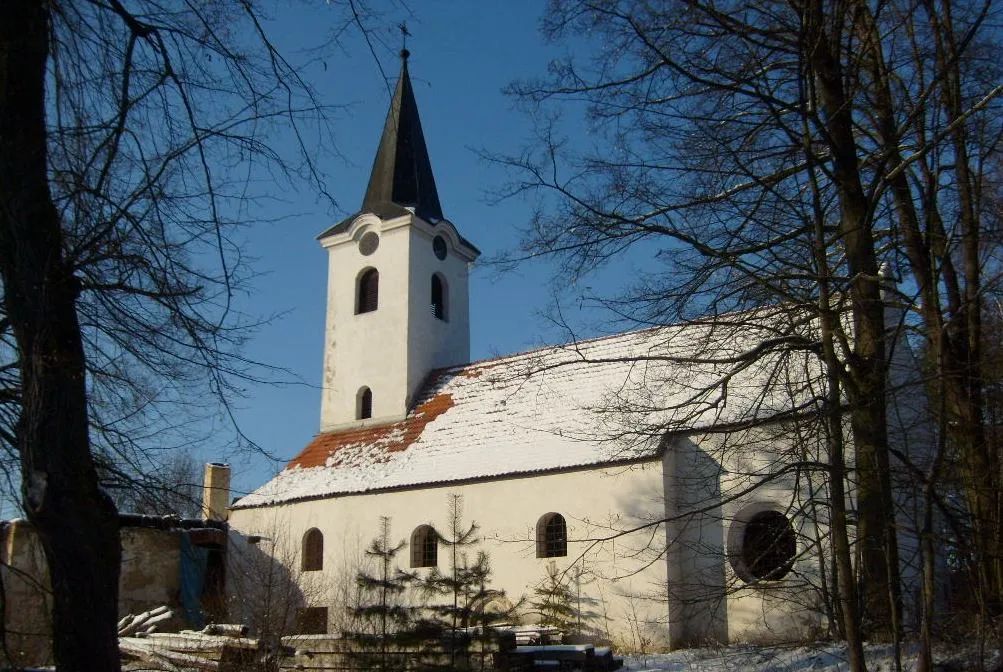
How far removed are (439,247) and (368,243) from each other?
227 centimetres

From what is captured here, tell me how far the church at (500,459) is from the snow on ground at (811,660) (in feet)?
2.66

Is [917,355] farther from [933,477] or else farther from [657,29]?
[657,29]

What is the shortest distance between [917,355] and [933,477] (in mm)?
3817

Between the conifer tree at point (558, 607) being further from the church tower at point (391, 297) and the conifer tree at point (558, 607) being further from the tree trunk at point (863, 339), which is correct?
the tree trunk at point (863, 339)

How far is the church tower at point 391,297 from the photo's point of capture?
1123 inches

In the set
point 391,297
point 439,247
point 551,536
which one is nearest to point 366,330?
point 391,297

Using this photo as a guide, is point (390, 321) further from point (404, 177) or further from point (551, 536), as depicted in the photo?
point (551, 536)

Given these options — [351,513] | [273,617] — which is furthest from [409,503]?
[273,617]

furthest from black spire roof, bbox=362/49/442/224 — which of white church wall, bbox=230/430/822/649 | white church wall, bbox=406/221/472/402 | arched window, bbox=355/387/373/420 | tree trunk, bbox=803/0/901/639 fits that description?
tree trunk, bbox=803/0/901/639

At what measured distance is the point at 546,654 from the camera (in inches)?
590

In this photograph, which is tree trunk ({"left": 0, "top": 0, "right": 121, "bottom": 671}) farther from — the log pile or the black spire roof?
the black spire roof

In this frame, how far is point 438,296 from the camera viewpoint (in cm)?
3066

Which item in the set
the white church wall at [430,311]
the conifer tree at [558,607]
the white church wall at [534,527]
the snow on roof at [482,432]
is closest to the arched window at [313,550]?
the white church wall at [534,527]

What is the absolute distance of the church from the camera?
49.3 feet
